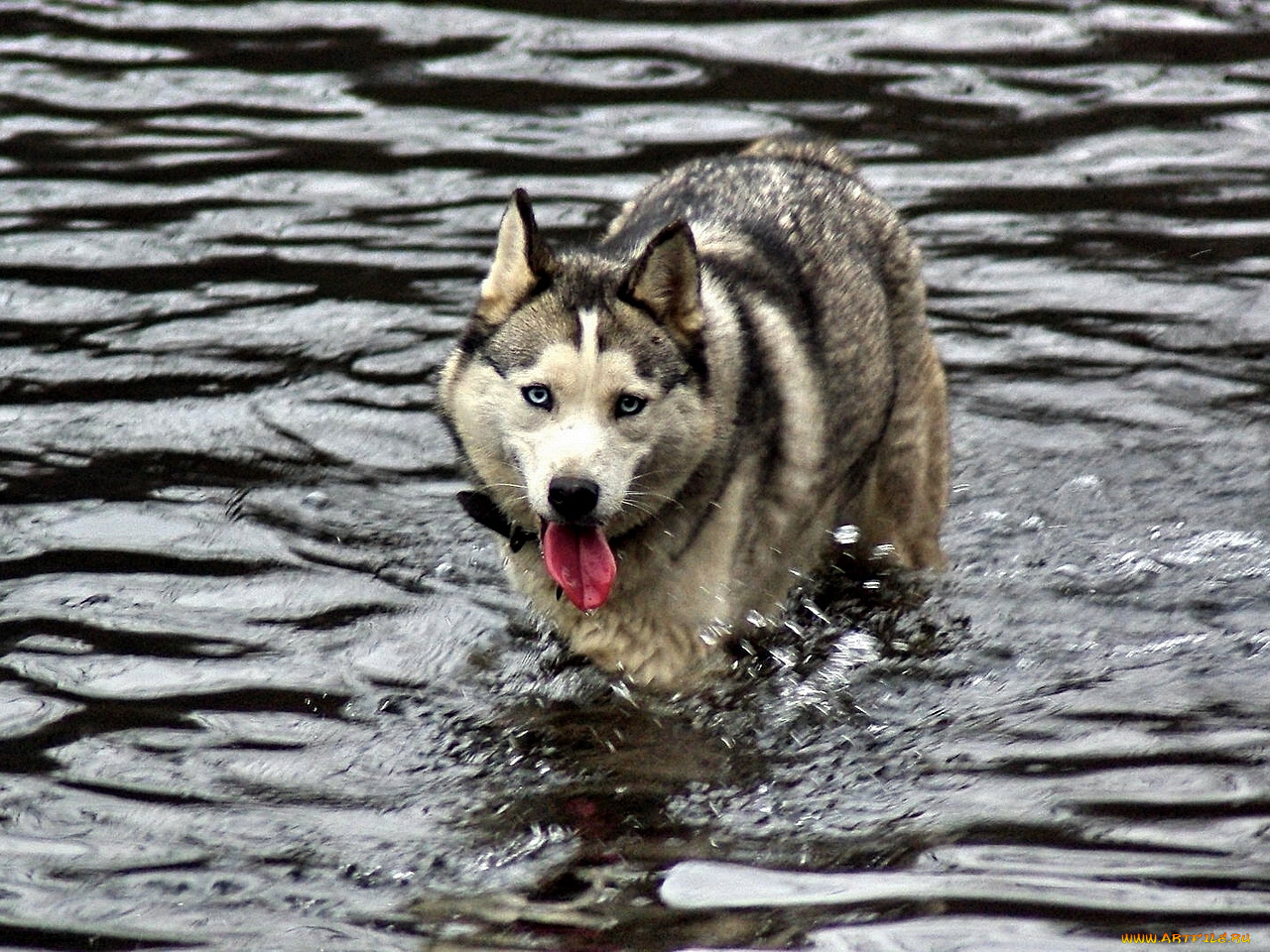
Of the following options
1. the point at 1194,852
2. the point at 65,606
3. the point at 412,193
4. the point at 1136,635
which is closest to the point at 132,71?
the point at 412,193

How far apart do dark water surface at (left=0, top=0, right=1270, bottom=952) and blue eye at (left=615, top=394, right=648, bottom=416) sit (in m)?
1.14

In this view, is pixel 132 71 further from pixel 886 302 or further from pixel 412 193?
pixel 886 302

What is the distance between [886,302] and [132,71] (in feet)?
24.6

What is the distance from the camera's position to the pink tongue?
6.05 meters

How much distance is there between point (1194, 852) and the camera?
5156mm

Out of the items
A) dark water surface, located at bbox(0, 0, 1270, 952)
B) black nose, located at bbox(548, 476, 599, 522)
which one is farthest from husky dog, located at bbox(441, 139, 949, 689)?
dark water surface, located at bbox(0, 0, 1270, 952)

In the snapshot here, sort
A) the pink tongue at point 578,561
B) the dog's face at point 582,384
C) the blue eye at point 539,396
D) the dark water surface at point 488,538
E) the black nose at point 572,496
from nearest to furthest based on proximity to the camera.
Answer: the dark water surface at point 488,538
the black nose at point 572,496
the dog's face at point 582,384
the blue eye at point 539,396
the pink tongue at point 578,561

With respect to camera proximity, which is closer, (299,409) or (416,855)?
(416,855)

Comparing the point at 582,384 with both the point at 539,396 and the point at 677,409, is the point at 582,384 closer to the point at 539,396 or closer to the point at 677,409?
the point at 539,396

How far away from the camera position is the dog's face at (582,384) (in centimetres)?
581

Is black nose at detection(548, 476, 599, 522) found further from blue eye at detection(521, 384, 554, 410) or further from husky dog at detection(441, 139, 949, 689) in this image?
blue eye at detection(521, 384, 554, 410)

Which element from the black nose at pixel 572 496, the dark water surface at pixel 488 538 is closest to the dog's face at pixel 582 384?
the black nose at pixel 572 496

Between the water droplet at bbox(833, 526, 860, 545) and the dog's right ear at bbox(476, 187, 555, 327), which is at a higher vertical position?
the dog's right ear at bbox(476, 187, 555, 327)

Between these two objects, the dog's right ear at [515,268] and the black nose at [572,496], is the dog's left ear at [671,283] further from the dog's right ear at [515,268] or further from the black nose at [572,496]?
the black nose at [572,496]
